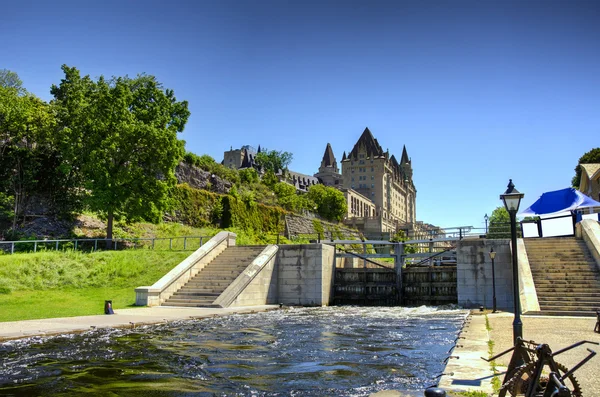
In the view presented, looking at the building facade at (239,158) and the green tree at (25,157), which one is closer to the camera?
the green tree at (25,157)

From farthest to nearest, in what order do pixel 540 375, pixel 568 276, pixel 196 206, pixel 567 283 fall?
pixel 196 206 < pixel 568 276 < pixel 567 283 < pixel 540 375

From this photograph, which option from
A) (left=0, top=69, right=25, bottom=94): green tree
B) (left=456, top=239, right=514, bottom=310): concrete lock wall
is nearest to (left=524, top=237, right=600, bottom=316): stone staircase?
(left=456, top=239, right=514, bottom=310): concrete lock wall

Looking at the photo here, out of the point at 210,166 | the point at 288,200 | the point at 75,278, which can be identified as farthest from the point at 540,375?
the point at 288,200

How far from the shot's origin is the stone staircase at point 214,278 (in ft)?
74.2

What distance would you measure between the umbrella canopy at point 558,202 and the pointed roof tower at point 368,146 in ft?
416

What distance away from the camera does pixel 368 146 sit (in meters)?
162

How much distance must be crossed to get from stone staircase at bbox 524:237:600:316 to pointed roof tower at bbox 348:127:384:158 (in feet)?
444

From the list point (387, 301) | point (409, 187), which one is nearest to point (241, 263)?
point (387, 301)

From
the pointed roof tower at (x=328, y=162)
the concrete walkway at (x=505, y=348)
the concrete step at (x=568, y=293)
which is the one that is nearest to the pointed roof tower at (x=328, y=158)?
the pointed roof tower at (x=328, y=162)

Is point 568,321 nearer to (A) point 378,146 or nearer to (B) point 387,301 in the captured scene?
(B) point 387,301

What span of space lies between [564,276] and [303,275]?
12.8 m

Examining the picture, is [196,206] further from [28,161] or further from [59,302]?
[59,302]

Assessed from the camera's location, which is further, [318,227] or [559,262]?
[318,227]

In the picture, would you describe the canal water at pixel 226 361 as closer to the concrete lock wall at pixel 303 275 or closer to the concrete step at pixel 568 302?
the concrete step at pixel 568 302
